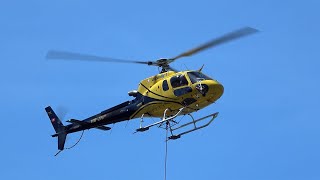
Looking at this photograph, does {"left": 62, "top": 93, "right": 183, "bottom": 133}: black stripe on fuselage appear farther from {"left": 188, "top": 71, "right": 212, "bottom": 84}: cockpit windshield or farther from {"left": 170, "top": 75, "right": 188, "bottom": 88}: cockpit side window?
{"left": 188, "top": 71, "right": 212, "bottom": 84}: cockpit windshield

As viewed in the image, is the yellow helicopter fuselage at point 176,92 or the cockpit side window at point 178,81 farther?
the cockpit side window at point 178,81

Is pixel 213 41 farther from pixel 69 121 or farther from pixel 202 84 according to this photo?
pixel 69 121

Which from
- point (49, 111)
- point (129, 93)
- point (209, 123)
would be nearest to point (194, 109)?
point (209, 123)

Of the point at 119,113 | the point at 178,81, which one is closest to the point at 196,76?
the point at 178,81

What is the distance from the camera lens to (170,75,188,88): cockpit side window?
3158cm

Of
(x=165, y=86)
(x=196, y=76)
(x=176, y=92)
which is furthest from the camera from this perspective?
(x=165, y=86)

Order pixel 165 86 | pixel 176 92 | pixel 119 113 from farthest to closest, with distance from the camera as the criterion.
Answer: pixel 119 113
pixel 165 86
pixel 176 92

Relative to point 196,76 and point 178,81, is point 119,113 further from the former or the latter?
point 196,76

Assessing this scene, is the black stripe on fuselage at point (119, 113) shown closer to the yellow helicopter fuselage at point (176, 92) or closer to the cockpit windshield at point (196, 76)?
the yellow helicopter fuselage at point (176, 92)

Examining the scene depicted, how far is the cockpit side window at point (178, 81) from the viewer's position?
104 ft

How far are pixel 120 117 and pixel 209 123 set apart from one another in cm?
426

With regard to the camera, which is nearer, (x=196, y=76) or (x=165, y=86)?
(x=196, y=76)

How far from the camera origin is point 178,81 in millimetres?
31766

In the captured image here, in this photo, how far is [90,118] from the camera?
112ft
